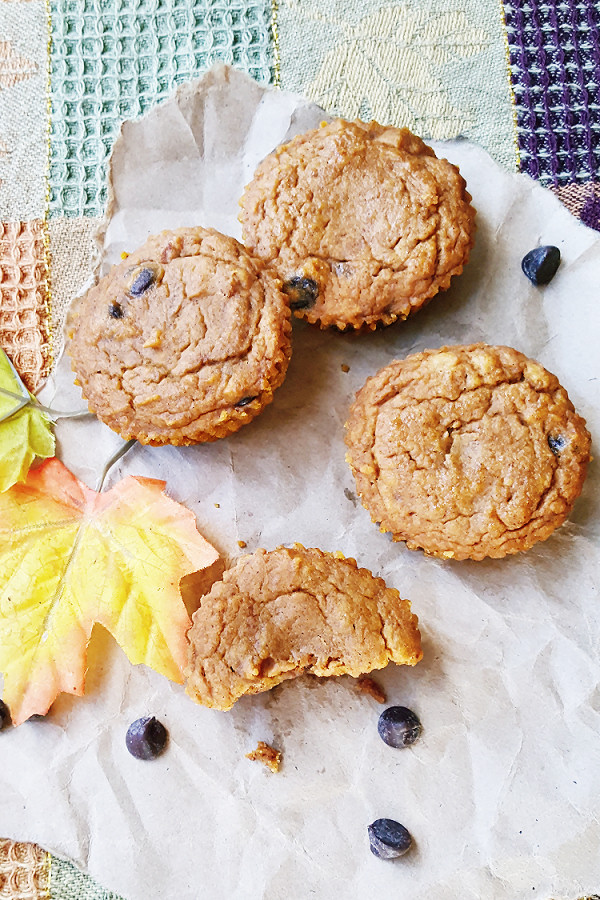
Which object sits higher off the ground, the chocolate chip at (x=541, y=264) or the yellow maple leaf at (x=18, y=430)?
the chocolate chip at (x=541, y=264)

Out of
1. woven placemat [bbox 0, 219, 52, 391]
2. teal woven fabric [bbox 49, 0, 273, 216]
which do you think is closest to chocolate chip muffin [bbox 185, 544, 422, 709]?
woven placemat [bbox 0, 219, 52, 391]

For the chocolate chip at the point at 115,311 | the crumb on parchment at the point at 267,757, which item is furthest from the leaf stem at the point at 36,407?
the crumb on parchment at the point at 267,757

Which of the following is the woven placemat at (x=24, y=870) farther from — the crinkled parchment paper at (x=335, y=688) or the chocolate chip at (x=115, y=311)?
the chocolate chip at (x=115, y=311)

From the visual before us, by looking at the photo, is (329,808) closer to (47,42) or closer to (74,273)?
(74,273)

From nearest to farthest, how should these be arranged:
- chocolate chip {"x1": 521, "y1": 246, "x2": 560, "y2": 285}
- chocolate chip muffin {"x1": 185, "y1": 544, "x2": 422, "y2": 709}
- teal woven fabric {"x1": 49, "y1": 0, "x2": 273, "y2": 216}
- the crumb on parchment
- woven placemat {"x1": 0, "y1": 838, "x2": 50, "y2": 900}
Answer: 1. chocolate chip muffin {"x1": 185, "y1": 544, "x2": 422, "y2": 709}
2. the crumb on parchment
3. chocolate chip {"x1": 521, "y1": 246, "x2": 560, "y2": 285}
4. woven placemat {"x1": 0, "y1": 838, "x2": 50, "y2": 900}
5. teal woven fabric {"x1": 49, "y1": 0, "x2": 273, "y2": 216}

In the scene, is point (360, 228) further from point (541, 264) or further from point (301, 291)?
point (541, 264)

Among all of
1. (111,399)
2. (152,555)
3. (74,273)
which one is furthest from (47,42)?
(152,555)

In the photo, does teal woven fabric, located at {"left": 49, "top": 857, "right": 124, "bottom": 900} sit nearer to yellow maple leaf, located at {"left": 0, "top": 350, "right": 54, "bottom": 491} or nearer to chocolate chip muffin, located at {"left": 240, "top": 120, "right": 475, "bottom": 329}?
yellow maple leaf, located at {"left": 0, "top": 350, "right": 54, "bottom": 491}
